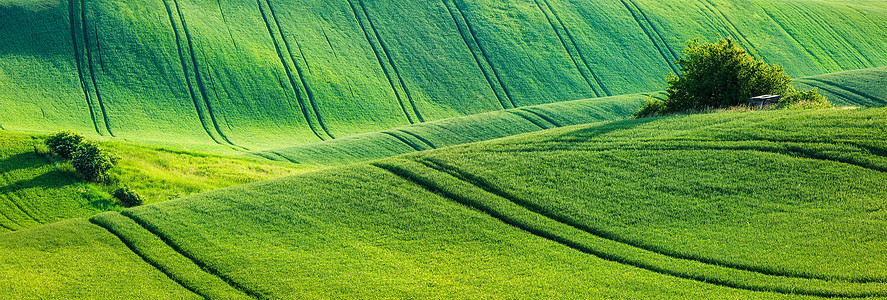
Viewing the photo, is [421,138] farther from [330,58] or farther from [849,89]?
[849,89]

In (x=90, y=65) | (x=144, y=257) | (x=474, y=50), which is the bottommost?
(x=144, y=257)

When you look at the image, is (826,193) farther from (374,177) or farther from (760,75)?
(374,177)

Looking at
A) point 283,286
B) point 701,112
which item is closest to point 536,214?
point 283,286

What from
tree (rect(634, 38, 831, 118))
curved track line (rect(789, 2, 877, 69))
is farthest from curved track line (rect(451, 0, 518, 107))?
curved track line (rect(789, 2, 877, 69))

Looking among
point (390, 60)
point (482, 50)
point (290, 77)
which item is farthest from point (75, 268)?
point (482, 50)

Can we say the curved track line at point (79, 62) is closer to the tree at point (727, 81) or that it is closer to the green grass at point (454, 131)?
the green grass at point (454, 131)

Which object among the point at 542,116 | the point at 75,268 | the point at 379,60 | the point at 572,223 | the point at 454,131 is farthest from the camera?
the point at 379,60

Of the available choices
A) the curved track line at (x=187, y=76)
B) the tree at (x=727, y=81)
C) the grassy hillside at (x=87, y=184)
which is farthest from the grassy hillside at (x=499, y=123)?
the tree at (x=727, y=81)
